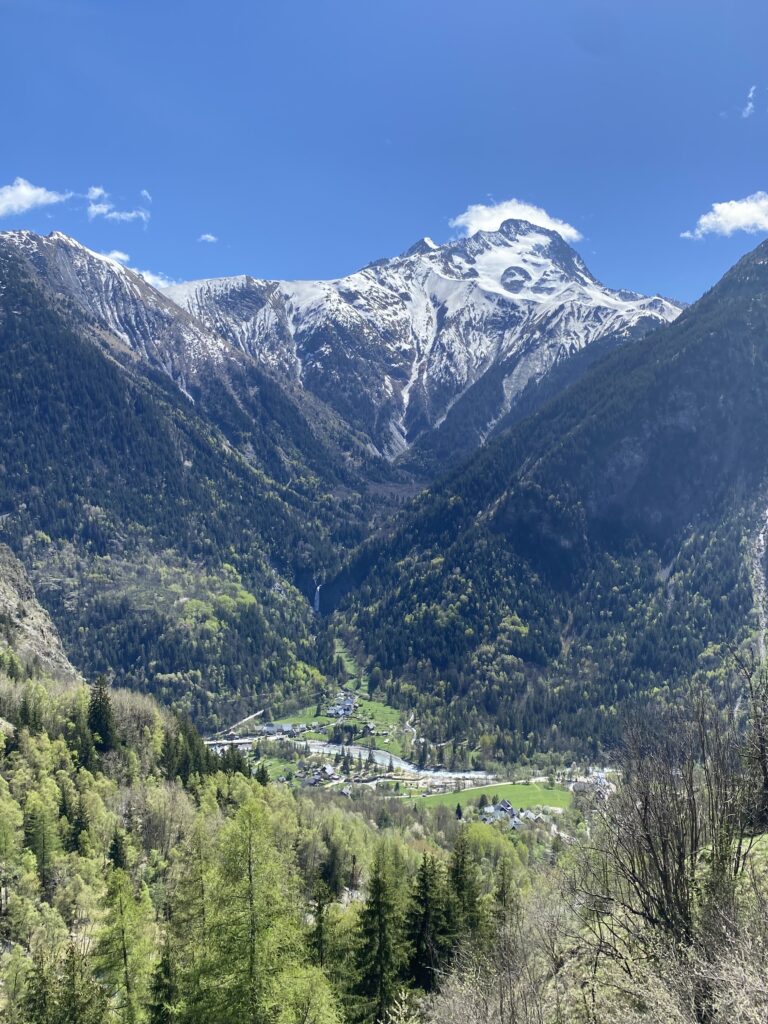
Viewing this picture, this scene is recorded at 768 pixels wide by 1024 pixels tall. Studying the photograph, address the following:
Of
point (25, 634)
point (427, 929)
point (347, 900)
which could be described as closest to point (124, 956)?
point (427, 929)

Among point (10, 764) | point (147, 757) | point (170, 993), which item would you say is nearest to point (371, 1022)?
point (170, 993)

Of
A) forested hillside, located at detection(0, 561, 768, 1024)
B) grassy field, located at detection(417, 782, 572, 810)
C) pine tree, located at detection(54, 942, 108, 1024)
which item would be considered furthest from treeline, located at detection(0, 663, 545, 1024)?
grassy field, located at detection(417, 782, 572, 810)

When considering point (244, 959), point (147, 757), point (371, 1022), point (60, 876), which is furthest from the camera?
point (147, 757)

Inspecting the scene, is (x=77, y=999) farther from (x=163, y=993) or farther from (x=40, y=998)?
(x=163, y=993)

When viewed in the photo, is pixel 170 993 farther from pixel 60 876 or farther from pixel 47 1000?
pixel 60 876

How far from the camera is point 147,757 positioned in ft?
341

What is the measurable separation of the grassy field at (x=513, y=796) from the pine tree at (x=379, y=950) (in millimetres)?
122946

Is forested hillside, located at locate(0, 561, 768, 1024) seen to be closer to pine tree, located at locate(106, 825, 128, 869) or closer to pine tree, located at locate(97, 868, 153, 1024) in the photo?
pine tree, located at locate(97, 868, 153, 1024)

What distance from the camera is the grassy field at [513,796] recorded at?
17300 cm

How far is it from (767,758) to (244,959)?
2757 cm

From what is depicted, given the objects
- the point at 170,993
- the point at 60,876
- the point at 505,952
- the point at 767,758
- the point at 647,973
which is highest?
the point at 767,758

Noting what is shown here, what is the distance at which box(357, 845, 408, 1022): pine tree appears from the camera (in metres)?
49.6

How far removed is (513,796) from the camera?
179625 mm

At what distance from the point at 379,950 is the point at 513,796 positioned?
458 ft
